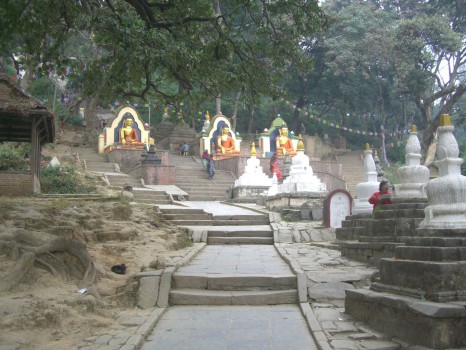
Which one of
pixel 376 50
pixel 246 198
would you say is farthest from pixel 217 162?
pixel 376 50

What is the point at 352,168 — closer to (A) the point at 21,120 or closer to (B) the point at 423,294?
(A) the point at 21,120

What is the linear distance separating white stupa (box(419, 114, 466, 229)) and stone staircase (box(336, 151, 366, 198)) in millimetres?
25156

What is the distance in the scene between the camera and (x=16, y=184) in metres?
13.9

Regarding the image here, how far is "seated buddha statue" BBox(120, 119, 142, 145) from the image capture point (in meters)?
33.4

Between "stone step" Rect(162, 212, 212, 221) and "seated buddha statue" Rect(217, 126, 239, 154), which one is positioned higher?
"seated buddha statue" Rect(217, 126, 239, 154)

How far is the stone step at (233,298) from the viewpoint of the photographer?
6828mm

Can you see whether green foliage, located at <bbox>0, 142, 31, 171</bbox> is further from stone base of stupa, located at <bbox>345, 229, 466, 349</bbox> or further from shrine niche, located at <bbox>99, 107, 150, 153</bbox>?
stone base of stupa, located at <bbox>345, 229, 466, 349</bbox>

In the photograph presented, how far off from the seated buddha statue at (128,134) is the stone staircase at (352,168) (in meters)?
14.8

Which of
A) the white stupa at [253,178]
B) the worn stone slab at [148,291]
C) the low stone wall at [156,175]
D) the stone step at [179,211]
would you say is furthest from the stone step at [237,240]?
the low stone wall at [156,175]

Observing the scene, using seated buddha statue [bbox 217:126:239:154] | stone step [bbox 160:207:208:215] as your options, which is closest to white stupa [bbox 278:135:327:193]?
stone step [bbox 160:207:208:215]

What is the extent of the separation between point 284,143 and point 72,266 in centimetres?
3024

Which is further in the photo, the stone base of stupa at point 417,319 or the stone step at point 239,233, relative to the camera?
the stone step at point 239,233

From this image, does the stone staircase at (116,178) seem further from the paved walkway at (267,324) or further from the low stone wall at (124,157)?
the paved walkway at (267,324)

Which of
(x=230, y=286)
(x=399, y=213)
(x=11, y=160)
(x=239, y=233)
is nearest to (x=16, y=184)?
(x=11, y=160)
